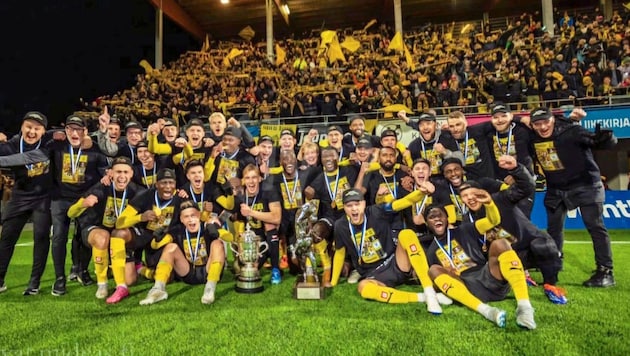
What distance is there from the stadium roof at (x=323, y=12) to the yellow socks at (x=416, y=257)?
20.3 meters

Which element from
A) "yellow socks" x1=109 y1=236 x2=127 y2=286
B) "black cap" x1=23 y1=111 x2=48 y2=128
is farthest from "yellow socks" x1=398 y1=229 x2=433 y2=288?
"black cap" x1=23 y1=111 x2=48 y2=128

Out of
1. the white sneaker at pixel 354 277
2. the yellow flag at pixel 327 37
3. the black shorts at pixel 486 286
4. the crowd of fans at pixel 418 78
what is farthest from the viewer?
the yellow flag at pixel 327 37

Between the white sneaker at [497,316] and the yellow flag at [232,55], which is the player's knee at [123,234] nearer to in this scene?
the white sneaker at [497,316]

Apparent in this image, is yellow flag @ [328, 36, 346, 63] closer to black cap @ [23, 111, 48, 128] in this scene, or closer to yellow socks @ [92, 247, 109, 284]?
black cap @ [23, 111, 48, 128]

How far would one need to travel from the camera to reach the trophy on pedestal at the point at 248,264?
171 inches

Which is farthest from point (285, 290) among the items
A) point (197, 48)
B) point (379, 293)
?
point (197, 48)

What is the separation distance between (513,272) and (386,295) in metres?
1.16

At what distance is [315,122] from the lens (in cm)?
1341

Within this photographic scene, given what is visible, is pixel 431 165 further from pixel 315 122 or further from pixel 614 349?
pixel 315 122

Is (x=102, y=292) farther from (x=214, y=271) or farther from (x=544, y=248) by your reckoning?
(x=544, y=248)

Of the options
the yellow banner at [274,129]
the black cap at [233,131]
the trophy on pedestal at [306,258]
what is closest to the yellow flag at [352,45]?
the yellow banner at [274,129]

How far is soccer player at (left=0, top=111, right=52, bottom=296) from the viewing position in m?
4.55

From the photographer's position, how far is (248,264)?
441cm

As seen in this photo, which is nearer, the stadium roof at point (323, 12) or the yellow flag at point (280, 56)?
the yellow flag at point (280, 56)
